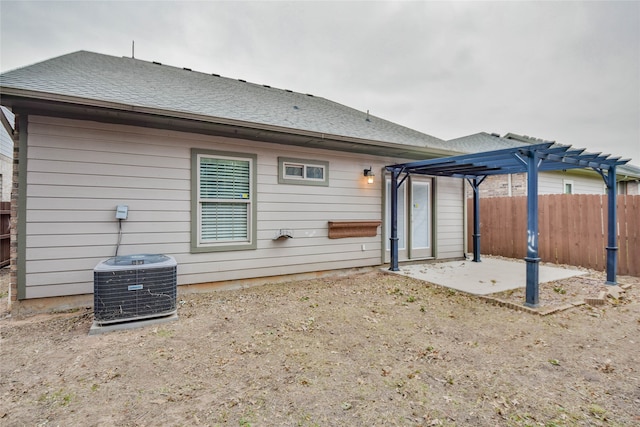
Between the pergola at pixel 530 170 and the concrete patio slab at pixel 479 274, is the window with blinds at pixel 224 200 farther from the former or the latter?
the concrete patio slab at pixel 479 274

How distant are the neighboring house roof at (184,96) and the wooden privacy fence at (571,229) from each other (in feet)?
11.5

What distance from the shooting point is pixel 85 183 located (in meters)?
4.01

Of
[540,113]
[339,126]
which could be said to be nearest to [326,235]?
[339,126]

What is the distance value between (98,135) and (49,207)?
3.63 feet

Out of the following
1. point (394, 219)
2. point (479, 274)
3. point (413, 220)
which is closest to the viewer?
point (479, 274)

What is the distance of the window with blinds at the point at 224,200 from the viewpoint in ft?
15.7

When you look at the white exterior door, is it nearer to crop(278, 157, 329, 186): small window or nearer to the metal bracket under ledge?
crop(278, 157, 329, 186): small window

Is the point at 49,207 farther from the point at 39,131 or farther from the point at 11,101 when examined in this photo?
the point at 11,101

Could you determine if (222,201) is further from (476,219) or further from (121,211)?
(476,219)

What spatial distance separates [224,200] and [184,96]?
6.12ft

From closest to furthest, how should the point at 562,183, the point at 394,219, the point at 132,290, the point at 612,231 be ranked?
the point at 132,290 < the point at 612,231 < the point at 394,219 < the point at 562,183

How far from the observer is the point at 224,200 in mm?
4941

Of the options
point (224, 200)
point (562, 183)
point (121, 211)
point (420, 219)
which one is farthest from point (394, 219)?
point (562, 183)

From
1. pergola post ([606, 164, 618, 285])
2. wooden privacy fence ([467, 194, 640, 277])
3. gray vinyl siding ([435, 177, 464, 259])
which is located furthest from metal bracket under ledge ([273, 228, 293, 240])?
wooden privacy fence ([467, 194, 640, 277])
